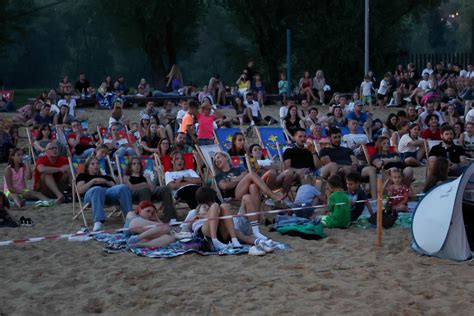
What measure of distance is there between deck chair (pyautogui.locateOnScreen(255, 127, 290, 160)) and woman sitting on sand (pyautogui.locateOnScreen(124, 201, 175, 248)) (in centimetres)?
403

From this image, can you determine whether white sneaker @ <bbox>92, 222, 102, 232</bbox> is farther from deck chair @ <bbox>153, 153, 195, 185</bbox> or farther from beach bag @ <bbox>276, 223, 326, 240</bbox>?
beach bag @ <bbox>276, 223, 326, 240</bbox>

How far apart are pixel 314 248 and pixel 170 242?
4.31 ft

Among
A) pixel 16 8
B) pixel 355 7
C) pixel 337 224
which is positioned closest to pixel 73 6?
pixel 16 8

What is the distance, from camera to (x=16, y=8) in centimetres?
3222

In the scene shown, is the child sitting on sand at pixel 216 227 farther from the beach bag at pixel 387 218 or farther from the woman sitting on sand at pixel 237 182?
the beach bag at pixel 387 218

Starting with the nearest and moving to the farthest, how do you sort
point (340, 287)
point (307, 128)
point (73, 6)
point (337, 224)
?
1. point (340, 287)
2. point (337, 224)
3. point (307, 128)
4. point (73, 6)

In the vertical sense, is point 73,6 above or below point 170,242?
above

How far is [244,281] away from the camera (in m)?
6.74

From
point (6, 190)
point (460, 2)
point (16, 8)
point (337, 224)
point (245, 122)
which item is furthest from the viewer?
point (460, 2)

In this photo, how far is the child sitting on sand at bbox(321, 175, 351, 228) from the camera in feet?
28.7

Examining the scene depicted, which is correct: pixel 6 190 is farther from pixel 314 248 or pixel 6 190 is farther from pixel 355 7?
pixel 355 7

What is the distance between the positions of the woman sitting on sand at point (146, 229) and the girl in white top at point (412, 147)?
5424mm

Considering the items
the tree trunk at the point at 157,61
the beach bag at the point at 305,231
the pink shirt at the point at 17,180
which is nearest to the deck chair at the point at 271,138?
the pink shirt at the point at 17,180

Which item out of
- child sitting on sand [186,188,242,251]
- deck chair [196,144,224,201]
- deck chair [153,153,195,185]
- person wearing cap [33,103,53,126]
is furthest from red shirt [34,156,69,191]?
person wearing cap [33,103,53,126]
